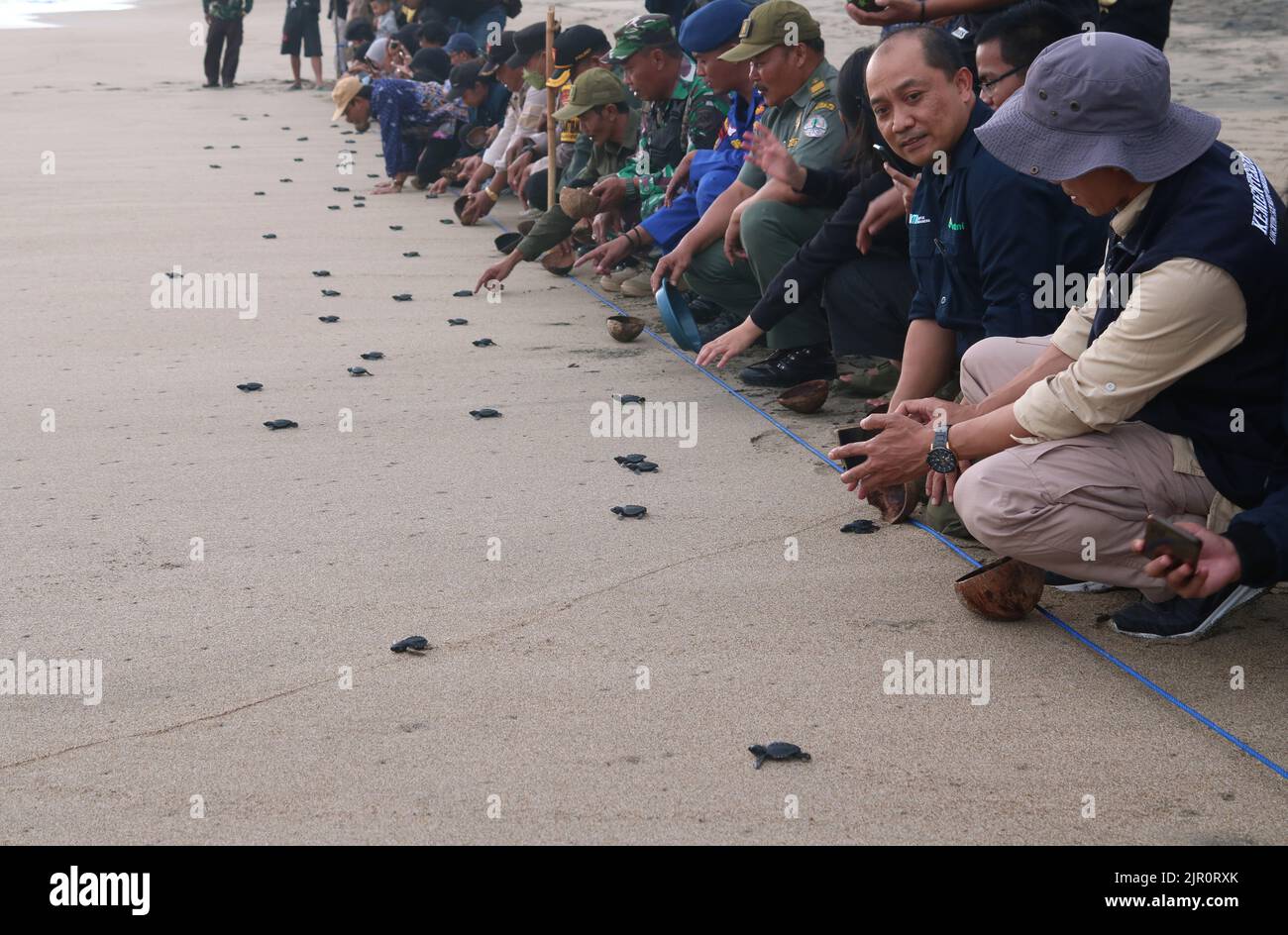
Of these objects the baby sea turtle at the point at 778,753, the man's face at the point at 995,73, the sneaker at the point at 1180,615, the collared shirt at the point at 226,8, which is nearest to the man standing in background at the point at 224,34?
the collared shirt at the point at 226,8

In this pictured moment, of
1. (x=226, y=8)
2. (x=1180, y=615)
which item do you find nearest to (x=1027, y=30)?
(x=1180, y=615)

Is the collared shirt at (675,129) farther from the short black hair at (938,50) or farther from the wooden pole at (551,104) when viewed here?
the short black hair at (938,50)

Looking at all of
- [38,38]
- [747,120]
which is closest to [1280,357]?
[747,120]

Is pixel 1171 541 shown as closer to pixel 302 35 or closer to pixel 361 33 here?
pixel 361 33

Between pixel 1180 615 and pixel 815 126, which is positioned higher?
pixel 815 126

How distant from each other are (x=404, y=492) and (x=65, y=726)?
1.43 m

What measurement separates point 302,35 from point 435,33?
23.6 ft

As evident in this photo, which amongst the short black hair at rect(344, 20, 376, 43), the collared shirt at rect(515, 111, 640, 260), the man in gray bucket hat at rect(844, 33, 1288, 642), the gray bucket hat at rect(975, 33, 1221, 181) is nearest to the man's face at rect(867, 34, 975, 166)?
the man in gray bucket hat at rect(844, 33, 1288, 642)

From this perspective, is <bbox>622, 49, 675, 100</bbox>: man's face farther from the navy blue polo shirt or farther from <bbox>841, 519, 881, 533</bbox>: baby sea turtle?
<bbox>841, 519, 881, 533</bbox>: baby sea turtle

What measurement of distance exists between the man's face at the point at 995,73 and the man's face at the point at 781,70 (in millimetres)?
1186

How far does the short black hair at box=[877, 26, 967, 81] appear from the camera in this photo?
3.51 m

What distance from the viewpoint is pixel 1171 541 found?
2.30 meters

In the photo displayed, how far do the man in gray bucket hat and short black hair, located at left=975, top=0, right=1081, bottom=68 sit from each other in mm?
1053

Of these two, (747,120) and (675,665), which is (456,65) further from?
(675,665)
